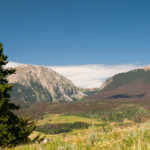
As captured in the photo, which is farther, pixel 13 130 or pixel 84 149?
A: pixel 13 130

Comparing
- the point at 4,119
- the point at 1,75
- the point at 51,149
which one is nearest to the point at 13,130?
the point at 4,119

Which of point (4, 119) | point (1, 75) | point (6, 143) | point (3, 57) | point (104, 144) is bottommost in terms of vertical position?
point (6, 143)

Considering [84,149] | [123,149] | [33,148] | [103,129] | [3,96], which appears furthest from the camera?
[3,96]

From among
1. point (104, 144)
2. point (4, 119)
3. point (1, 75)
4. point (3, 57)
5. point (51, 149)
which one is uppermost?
point (3, 57)

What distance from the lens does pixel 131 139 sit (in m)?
6.63

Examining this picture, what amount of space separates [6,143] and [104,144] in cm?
2079

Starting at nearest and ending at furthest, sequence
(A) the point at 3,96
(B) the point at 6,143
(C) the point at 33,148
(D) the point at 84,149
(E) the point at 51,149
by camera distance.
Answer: (D) the point at 84,149 < (E) the point at 51,149 < (C) the point at 33,148 < (B) the point at 6,143 < (A) the point at 3,96

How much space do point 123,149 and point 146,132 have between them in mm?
2187

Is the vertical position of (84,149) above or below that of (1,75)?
below

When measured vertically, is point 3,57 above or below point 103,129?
above

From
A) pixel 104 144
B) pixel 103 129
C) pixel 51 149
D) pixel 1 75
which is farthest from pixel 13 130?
pixel 104 144

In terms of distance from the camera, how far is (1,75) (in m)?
28.3

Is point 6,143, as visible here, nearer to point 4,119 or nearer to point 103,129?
point 4,119

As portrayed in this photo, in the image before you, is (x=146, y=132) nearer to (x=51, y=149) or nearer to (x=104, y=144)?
(x=104, y=144)
